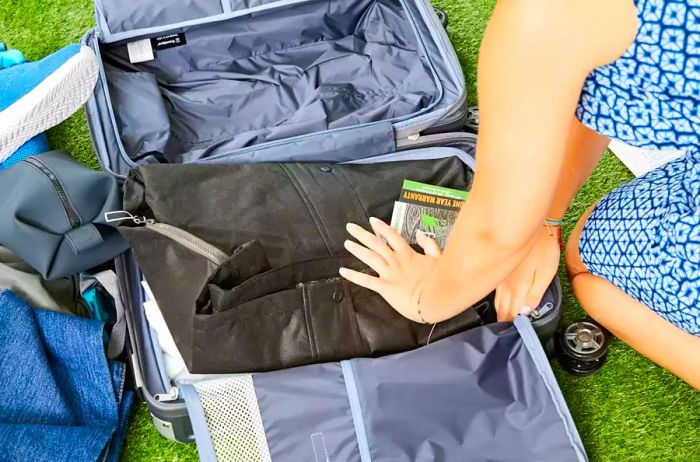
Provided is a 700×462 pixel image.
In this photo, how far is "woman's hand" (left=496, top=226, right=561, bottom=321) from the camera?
3.60ft

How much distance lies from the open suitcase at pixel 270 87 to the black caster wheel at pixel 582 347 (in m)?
0.08

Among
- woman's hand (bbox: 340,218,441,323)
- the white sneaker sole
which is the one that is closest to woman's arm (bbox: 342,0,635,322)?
woman's hand (bbox: 340,218,441,323)

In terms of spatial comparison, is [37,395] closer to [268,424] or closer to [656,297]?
[268,424]

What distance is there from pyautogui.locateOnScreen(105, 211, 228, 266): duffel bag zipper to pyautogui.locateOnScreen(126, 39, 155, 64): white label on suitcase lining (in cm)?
49

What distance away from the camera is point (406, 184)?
123 cm

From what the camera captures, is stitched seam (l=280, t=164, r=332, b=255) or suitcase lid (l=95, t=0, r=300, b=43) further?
suitcase lid (l=95, t=0, r=300, b=43)

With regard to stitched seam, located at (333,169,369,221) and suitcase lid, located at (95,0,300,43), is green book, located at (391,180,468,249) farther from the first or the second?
suitcase lid, located at (95,0,300,43)

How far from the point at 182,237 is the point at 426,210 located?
407 mm

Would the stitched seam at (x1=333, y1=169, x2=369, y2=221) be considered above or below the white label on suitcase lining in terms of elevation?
below

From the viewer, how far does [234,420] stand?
986mm

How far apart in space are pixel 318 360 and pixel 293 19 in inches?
32.3

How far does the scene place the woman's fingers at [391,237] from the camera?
1050mm

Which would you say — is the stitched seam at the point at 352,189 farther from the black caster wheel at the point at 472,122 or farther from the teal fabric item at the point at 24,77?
the teal fabric item at the point at 24,77

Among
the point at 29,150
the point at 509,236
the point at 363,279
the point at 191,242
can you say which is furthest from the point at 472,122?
the point at 29,150
